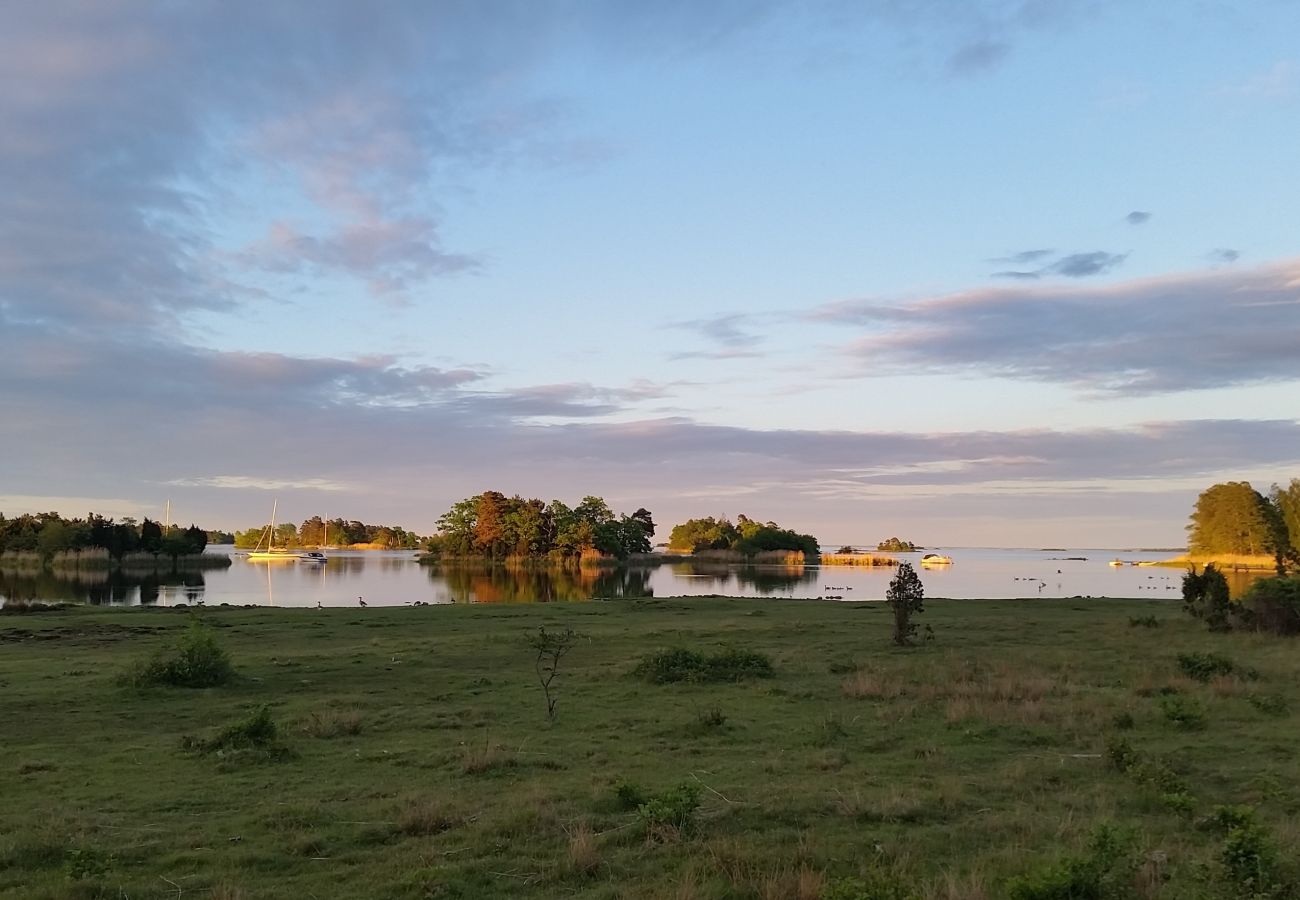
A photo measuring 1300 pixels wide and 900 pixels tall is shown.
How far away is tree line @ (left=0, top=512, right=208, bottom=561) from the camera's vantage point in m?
104

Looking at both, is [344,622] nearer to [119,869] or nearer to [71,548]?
[119,869]

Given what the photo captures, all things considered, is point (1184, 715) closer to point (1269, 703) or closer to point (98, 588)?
point (1269, 703)

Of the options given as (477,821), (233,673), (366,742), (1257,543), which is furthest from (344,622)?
(1257,543)

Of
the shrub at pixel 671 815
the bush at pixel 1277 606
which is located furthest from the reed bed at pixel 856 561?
the shrub at pixel 671 815

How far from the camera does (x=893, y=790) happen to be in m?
10.2

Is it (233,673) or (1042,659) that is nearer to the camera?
(233,673)

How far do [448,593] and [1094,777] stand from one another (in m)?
62.5

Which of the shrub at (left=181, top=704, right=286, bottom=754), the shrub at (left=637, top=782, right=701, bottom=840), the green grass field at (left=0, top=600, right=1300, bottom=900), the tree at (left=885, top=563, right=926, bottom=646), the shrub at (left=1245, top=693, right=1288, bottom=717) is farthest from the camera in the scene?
the tree at (left=885, top=563, right=926, bottom=646)

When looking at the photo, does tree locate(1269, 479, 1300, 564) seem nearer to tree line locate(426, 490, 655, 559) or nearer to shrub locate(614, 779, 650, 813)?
tree line locate(426, 490, 655, 559)

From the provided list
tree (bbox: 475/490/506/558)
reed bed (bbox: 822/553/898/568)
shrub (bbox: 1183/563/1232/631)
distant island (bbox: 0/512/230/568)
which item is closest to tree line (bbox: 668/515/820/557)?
reed bed (bbox: 822/553/898/568)

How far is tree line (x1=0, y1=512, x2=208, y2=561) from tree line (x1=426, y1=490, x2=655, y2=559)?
42320 mm

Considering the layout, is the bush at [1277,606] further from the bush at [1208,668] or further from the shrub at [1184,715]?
the shrub at [1184,715]

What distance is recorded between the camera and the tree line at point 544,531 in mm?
137500

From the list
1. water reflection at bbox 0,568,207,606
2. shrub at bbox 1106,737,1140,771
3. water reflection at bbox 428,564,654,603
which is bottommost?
water reflection at bbox 428,564,654,603
